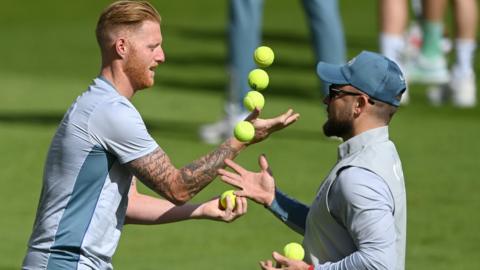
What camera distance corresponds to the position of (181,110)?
13.6 m

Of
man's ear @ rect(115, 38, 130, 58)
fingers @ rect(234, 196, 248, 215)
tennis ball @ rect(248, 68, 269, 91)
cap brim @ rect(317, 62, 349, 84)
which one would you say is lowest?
fingers @ rect(234, 196, 248, 215)

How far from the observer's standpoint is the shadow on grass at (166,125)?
39.5ft

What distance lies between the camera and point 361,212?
5.35 metres

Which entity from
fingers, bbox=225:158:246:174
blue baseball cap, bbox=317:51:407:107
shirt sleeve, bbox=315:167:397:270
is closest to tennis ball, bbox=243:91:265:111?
fingers, bbox=225:158:246:174

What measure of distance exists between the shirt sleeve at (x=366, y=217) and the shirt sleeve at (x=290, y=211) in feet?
2.03

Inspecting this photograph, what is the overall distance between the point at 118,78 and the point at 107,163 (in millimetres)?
387

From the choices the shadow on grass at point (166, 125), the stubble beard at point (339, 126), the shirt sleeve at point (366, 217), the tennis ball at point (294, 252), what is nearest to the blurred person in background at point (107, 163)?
the stubble beard at point (339, 126)

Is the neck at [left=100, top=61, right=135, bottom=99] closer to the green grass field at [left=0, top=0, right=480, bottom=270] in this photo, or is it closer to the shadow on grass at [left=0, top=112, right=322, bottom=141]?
the green grass field at [left=0, top=0, right=480, bottom=270]

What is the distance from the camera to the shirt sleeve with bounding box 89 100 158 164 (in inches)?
231

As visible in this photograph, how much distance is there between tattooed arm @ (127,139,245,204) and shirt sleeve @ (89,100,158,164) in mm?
50

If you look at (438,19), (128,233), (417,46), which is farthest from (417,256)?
(417,46)

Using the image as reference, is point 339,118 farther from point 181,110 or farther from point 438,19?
point 438,19

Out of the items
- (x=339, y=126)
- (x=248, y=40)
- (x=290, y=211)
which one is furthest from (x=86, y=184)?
(x=248, y=40)

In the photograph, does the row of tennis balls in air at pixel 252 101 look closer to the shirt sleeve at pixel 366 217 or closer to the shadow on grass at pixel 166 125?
the shirt sleeve at pixel 366 217
